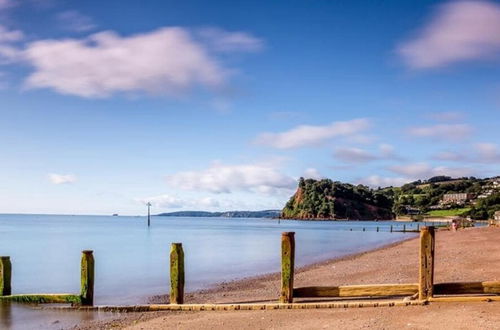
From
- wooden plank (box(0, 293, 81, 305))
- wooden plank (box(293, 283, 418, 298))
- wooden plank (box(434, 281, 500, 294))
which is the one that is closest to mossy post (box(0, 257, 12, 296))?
wooden plank (box(0, 293, 81, 305))

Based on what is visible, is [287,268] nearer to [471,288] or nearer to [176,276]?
[176,276]

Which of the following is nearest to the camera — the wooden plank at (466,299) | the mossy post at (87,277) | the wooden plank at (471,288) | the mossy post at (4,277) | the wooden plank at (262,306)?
the wooden plank at (466,299)

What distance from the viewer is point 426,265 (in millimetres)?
11766

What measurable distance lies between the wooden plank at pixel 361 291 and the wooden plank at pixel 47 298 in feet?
21.3

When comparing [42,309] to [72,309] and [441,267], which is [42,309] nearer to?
[72,309]

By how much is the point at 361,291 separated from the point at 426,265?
167 cm

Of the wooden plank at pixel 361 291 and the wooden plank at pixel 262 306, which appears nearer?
the wooden plank at pixel 262 306

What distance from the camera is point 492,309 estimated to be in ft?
34.2

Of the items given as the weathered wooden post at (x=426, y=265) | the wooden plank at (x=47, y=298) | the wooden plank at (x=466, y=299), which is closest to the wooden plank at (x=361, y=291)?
the weathered wooden post at (x=426, y=265)

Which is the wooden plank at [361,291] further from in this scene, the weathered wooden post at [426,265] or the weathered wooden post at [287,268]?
the weathered wooden post at [426,265]

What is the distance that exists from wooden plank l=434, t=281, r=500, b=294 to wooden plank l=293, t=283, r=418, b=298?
0.59 m

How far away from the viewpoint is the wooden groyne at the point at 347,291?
1164 cm

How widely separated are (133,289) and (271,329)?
1443cm

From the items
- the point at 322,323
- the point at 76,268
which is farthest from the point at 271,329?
the point at 76,268
